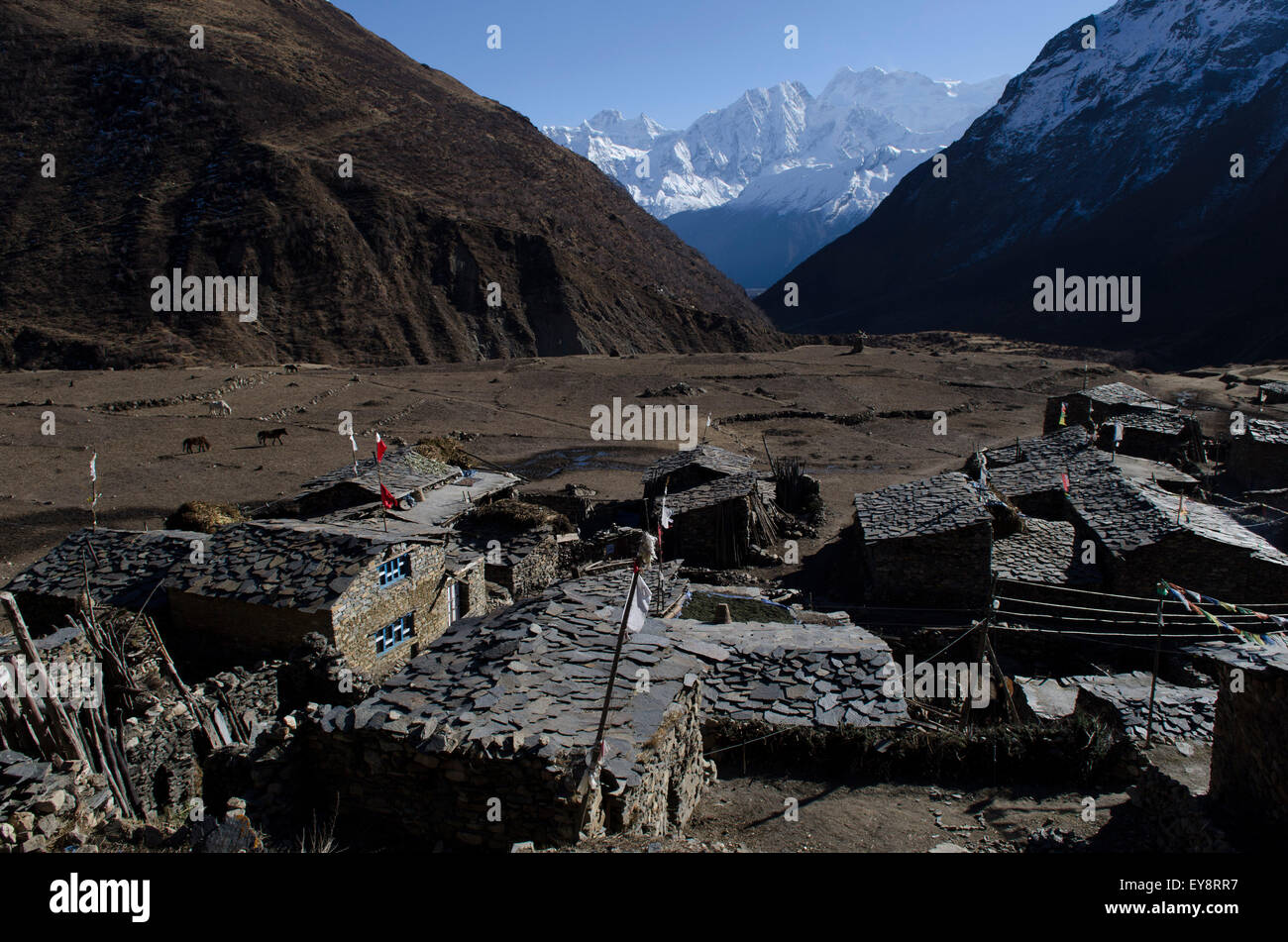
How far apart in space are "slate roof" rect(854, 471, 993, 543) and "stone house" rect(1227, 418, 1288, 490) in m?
14.5

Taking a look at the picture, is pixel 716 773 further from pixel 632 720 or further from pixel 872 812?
pixel 632 720

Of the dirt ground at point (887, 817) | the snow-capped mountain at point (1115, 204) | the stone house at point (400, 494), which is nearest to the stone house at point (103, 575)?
the stone house at point (400, 494)

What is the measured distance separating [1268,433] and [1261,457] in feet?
2.99

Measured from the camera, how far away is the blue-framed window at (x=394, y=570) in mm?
12789

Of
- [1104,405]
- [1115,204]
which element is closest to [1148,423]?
[1104,405]

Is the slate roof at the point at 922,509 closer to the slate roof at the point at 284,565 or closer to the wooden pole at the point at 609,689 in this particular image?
the slate roof at the point at 284,565

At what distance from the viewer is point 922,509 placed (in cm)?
1828

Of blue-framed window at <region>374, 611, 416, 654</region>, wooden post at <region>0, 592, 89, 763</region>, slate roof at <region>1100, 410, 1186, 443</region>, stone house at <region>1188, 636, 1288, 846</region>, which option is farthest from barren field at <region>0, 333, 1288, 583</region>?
stone house at <region>1188, 636, 1288, 846</region>

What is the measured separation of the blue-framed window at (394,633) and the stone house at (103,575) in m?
3.58

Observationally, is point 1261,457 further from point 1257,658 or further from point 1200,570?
point 1257,658

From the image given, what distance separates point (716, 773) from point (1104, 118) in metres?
169

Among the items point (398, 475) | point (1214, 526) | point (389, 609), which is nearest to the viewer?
point (389, 609)

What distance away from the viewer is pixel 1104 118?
142000 mm
